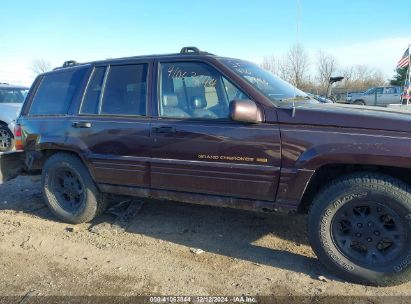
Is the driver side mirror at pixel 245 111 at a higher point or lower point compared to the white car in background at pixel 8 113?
higher

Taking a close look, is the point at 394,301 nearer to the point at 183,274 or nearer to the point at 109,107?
the point at 183,274

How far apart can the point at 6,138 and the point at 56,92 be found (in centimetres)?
623

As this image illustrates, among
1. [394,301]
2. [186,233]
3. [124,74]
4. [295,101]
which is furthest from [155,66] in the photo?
[394,301]

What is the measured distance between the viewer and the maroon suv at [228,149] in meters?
3.04

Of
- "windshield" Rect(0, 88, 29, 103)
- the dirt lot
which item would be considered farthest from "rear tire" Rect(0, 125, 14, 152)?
the dirt lot

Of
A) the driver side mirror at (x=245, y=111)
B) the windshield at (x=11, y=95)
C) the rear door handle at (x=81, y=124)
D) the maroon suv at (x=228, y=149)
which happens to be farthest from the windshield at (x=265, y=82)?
the windshield at (x=11, y=95)

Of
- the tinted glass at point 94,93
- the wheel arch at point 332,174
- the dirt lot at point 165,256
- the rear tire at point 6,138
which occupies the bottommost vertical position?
the dirt lot at point 165,256

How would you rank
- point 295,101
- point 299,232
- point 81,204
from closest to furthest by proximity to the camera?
point 295,101 < point 299,232 < point 81,204

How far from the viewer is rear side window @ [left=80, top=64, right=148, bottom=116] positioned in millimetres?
3971

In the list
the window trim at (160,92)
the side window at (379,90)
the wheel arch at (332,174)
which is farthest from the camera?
the side window at (379,90)

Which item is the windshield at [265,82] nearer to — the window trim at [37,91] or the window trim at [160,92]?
the window trim at [160,92]

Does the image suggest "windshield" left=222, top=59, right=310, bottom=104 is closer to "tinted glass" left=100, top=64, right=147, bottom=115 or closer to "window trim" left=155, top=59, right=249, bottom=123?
"window trim" left=155, top=59, right=249, bottom=123

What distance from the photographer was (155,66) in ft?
12.9

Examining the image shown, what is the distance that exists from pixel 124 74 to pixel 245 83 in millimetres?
1432
